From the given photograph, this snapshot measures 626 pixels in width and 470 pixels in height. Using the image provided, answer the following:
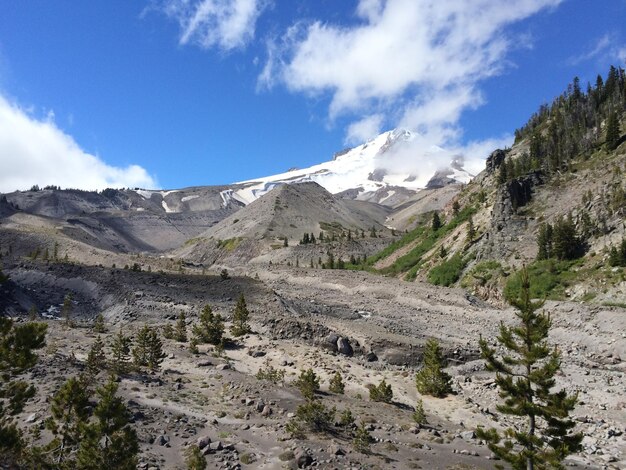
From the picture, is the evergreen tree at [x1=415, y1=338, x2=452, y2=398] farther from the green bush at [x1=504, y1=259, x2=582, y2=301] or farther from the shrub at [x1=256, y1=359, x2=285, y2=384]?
the green bush at [x1=504, y1=259, x2=582, y2=301]

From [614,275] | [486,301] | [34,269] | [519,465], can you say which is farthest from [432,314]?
[34,269]

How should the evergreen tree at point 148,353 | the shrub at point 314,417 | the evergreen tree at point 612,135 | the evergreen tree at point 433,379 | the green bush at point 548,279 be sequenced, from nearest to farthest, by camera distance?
the shrub at point 314,417 < the evergreen tree at point 148,353 < the evergreen tree at point 433,379 < the green bush at point 548,279 < the evergreen tree at point 612,135

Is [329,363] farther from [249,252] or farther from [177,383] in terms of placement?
[249,252]

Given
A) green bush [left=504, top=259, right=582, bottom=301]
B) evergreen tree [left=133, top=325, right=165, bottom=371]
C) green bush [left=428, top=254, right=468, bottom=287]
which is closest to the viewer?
evergreen tree [left=133, top=325, right=165, bottom=371]

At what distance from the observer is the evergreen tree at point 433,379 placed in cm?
2691

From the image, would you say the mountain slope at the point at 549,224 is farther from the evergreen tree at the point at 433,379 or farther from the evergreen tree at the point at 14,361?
the evergreen tree at the point at 14,361

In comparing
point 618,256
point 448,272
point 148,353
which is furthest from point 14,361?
point 448,272

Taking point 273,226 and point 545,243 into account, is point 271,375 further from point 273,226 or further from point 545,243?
point 273,226

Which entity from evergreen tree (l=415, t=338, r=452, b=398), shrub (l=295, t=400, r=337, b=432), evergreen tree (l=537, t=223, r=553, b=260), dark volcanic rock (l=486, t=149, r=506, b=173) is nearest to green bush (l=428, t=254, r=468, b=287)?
evergreen tree (l=537, t=223, r=553, b=260)

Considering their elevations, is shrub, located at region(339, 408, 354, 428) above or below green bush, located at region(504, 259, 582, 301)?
below

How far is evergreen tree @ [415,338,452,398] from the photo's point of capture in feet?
88.3

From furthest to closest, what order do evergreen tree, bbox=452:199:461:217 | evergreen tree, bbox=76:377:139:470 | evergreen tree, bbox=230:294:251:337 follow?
evergreen tree, bbox=452:199:461:217 < evergreen tree, bbox=230:294:251:337 < evergreen tree, bbox=76:377:139:470

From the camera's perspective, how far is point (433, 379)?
27250mm

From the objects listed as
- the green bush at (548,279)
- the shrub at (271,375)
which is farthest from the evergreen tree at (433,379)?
the green bush at (548,279)
